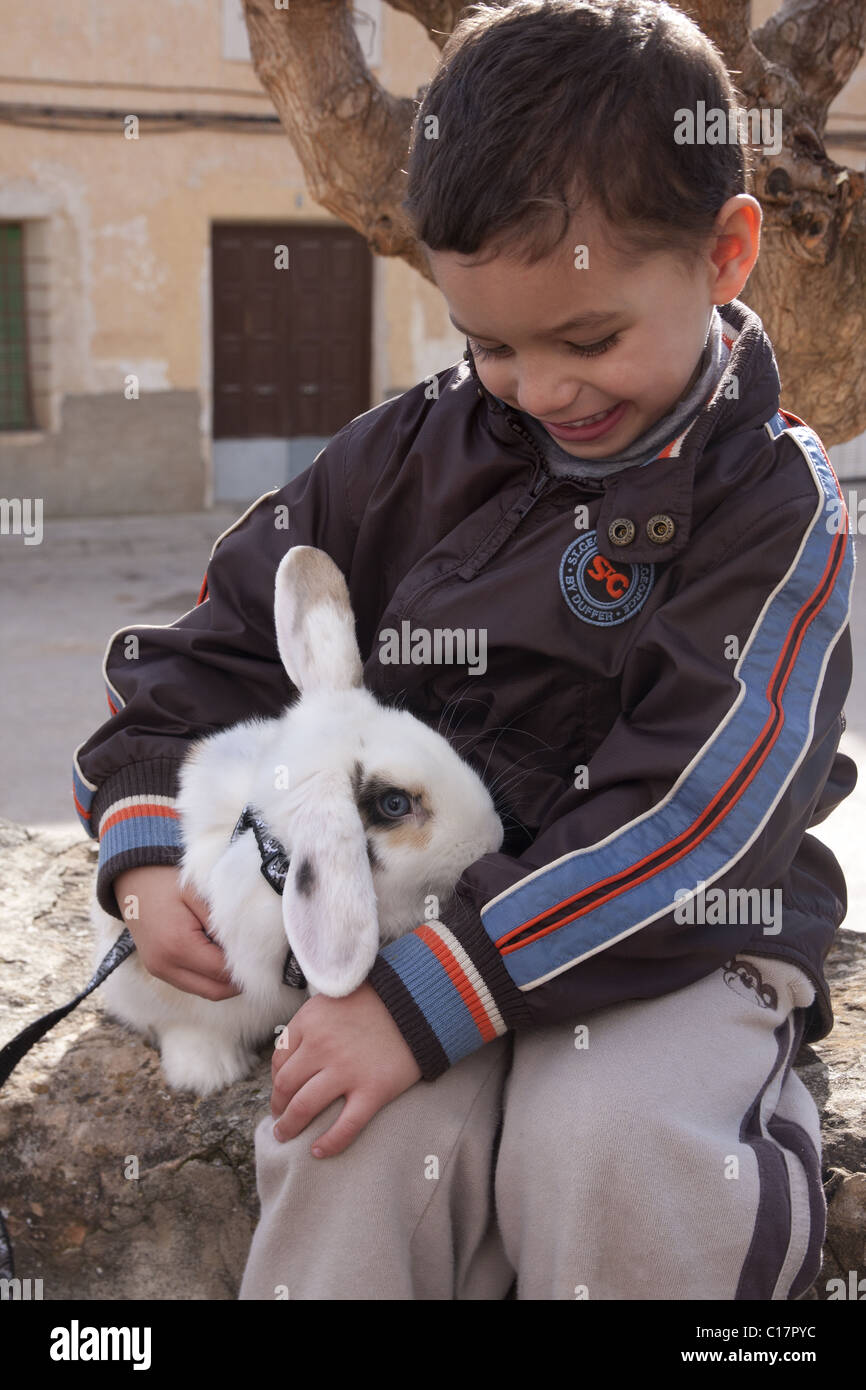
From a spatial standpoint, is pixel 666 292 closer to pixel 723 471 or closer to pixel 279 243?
pixel 723 471

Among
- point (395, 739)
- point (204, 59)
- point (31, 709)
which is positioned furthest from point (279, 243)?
point (395, 739)

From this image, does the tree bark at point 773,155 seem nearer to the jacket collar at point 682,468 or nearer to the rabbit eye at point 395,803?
the jacket collar at point 682,468

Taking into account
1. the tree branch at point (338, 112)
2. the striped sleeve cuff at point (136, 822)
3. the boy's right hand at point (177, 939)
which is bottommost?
the boy's right hand at point (177, 939)

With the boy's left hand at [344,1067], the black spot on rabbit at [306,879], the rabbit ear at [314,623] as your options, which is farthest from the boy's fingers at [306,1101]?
the rabbit ear at [314,623]

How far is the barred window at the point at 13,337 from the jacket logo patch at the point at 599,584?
30.4 ft

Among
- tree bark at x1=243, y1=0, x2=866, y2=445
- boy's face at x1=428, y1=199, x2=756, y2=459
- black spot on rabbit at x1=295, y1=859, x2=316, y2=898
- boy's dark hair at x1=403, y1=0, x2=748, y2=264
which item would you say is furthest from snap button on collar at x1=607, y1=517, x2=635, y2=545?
tree bark at x1=243, y1=0, x2=866, y2=445

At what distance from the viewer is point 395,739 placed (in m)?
1.74

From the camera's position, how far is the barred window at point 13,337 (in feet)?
32.5

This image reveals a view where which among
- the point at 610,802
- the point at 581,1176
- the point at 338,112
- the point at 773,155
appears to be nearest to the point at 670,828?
the point at 610,802

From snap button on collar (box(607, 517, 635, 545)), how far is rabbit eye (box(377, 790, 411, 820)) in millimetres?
411

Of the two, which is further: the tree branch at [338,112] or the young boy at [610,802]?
the tree branch at [338,112]
